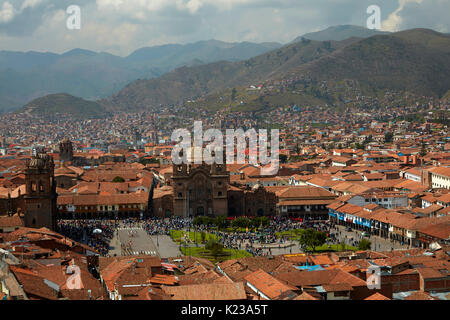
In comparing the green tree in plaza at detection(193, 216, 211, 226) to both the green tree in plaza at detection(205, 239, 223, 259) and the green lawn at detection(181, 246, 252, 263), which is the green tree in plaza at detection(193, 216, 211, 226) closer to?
the green lawn at detection(181, 246, 252, 263)

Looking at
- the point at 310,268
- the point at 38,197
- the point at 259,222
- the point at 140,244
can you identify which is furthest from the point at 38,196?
the point at 310,268

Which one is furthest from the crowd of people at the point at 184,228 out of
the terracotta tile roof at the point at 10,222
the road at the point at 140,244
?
the terracotta tile roof at the point at 10,222

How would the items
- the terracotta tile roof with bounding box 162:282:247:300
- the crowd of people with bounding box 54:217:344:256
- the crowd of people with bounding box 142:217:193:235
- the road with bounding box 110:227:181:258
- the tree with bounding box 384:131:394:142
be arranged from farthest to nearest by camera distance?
the tree with bounding box 384:131:394:142, the crowd of people with bounding box 142:217:193:235, the crowd of people with bounding box 54:217:344:256, the road with bounding box 110:227:181:258, the terracotta tile roof with bounding box 162:282:247:300

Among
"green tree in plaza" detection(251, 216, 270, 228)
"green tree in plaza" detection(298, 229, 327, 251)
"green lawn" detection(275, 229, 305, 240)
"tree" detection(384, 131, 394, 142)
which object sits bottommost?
"green lawn" detection(275, 229, 305, 240)

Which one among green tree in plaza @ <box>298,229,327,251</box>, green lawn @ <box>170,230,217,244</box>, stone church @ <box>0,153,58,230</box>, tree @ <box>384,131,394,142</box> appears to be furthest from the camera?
tree @ <box>384,131,394,142</box>

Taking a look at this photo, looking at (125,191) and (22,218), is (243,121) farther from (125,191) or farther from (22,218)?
(22,218)

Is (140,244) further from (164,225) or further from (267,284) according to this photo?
(267,284)

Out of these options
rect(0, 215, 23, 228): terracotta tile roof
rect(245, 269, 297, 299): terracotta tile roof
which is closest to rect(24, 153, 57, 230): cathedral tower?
rect(0, 215, 23, 228): terracotta tile roof
